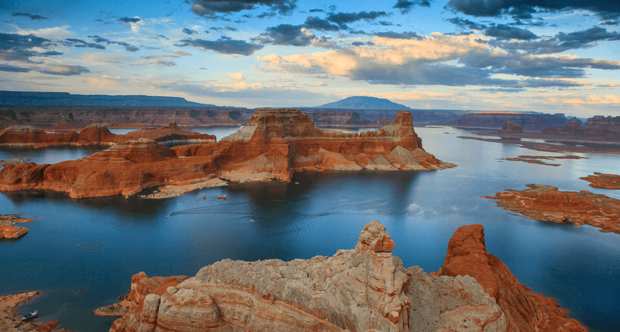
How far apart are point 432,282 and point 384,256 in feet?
13.6

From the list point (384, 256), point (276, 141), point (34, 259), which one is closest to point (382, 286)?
point (384, 256)

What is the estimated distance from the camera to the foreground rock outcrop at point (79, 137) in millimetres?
96625

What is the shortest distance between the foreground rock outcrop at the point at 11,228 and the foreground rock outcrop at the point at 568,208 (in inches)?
1971

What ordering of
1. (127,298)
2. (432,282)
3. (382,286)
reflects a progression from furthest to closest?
1. (127,298)
2. (432,282)
3. (382,286)

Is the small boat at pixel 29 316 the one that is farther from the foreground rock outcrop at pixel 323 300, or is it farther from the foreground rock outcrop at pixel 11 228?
the foreground rock outcrop at pixel 11 228

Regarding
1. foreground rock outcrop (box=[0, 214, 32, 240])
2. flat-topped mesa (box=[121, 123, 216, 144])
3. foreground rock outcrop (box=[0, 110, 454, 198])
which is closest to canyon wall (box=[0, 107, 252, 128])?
flat-topped mesa (box=[121, 123, 216, 144])

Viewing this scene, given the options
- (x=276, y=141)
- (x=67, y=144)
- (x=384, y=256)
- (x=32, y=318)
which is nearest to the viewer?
(x=384, y=256)

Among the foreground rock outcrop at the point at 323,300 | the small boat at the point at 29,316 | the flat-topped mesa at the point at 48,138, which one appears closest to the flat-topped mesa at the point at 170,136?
the flat-topped mesa at the point at 48,138

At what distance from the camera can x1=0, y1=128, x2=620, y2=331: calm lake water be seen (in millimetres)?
24453

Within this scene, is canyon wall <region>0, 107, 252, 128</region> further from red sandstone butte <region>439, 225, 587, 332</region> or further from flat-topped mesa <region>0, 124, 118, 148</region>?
red sandstone butte <region>439, 225, 587, 332</region>

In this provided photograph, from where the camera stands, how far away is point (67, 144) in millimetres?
100312

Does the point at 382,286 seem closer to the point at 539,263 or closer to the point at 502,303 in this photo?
the point at 502,303

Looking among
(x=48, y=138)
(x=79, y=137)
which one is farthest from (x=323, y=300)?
(x=48, y=138)

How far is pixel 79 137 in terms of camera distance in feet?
337
